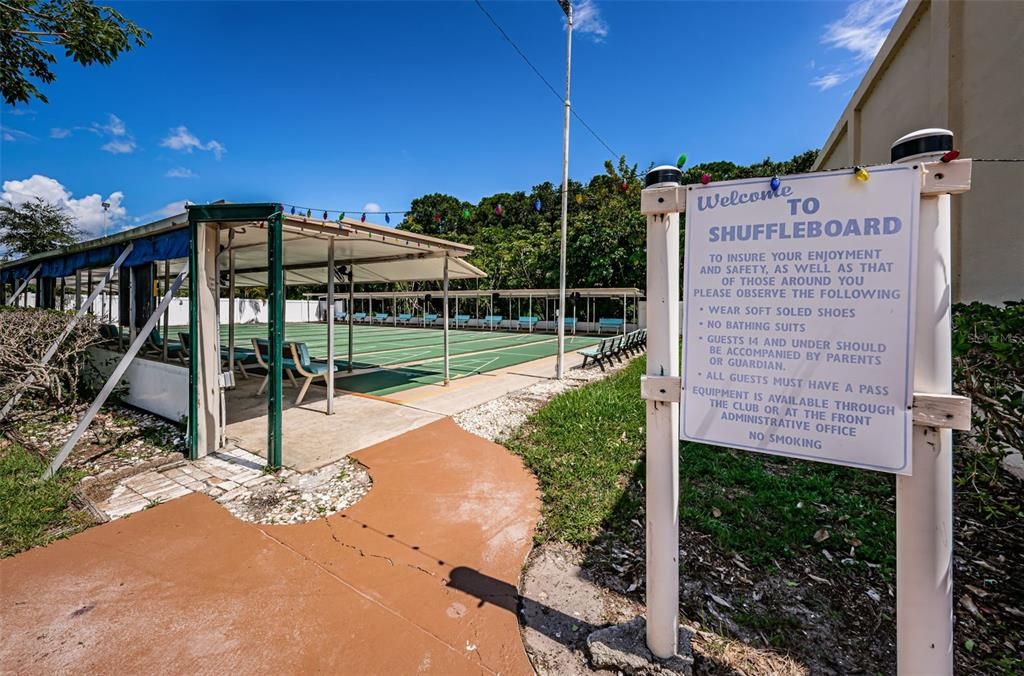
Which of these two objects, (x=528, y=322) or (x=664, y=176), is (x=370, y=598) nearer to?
(x=664, y=176)

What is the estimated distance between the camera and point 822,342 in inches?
65.1

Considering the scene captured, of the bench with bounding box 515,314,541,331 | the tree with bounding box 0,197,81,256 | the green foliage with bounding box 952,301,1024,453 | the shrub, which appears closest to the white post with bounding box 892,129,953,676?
the green foliage with bounding box 952,301,1024,453

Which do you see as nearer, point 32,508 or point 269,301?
point 32,508

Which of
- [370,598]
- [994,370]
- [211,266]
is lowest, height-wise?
[370,598]

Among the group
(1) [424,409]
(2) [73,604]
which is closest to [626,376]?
(1) [424,409]

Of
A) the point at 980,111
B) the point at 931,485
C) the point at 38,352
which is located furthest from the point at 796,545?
the point at 38,352

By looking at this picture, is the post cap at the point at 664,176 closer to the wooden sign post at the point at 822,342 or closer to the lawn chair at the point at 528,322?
the wooden sign post at the point at 822,342

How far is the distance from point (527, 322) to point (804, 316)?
2335 cm

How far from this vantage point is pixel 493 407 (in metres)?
6.64

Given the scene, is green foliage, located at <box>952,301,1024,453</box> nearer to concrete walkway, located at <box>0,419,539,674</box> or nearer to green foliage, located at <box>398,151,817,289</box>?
concrete walkway, located at <box>0,419,539,674</box>

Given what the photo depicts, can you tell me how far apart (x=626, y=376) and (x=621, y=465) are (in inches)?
194

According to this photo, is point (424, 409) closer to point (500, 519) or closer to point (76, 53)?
point (500, 519)

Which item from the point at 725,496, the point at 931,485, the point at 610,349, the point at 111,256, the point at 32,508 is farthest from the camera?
the point at 610,349

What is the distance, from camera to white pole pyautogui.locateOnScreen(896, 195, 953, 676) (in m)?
1.50
